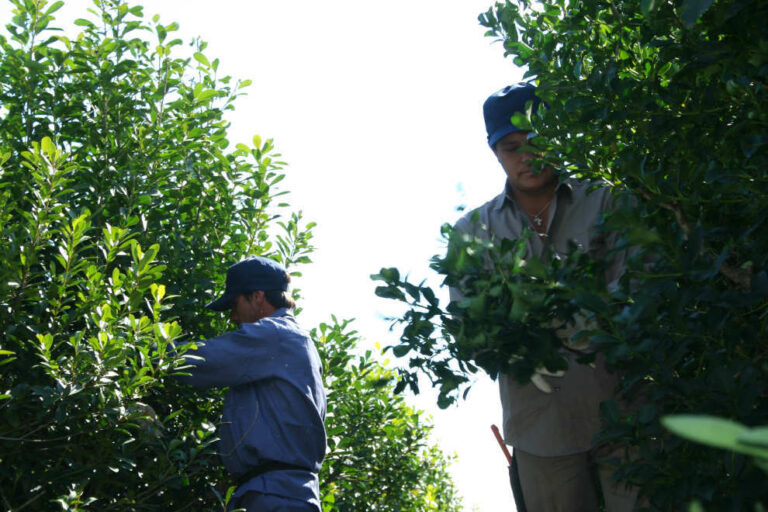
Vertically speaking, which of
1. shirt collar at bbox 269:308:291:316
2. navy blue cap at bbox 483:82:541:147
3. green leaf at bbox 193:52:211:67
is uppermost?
green leaf at bbox 193:52:211:67

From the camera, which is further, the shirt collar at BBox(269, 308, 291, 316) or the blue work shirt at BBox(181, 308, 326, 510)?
the shirt collar at BBox(269, 308, 291, 316)

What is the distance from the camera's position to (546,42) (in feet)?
9.53

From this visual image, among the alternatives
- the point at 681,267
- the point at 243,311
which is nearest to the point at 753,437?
the point at 681,267

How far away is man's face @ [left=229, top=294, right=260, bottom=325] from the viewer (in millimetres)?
4137

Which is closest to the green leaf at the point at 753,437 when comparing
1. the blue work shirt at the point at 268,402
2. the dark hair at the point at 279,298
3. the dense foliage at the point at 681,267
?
the dense foliage at the point at 681,267

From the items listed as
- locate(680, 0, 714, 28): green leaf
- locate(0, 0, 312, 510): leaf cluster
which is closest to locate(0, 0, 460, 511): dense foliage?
locate(0, 0, 312, 510): leaf cluster

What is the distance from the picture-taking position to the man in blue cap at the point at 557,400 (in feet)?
10.4

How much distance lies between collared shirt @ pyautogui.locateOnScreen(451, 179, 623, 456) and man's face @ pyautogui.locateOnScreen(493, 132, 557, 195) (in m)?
0.09

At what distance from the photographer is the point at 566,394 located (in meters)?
3.22

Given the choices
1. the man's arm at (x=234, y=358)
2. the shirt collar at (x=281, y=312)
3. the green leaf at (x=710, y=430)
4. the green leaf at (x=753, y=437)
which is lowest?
the green leaf at (x=753, y=437)

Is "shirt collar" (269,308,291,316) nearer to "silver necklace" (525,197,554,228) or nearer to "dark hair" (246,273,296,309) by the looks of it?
"dark hair" (246,273,296,309)

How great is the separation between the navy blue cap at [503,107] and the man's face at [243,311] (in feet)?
5.21

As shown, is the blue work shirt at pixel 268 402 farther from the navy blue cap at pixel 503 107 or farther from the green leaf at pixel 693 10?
the green leaf at pixel 693 10

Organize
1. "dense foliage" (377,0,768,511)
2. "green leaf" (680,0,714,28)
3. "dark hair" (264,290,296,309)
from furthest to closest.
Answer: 1. "dark hair" (264,290,296,309)
2. "dense foliage" (377,0,768,511)
3. "green leaf" (680,0,714,28)
